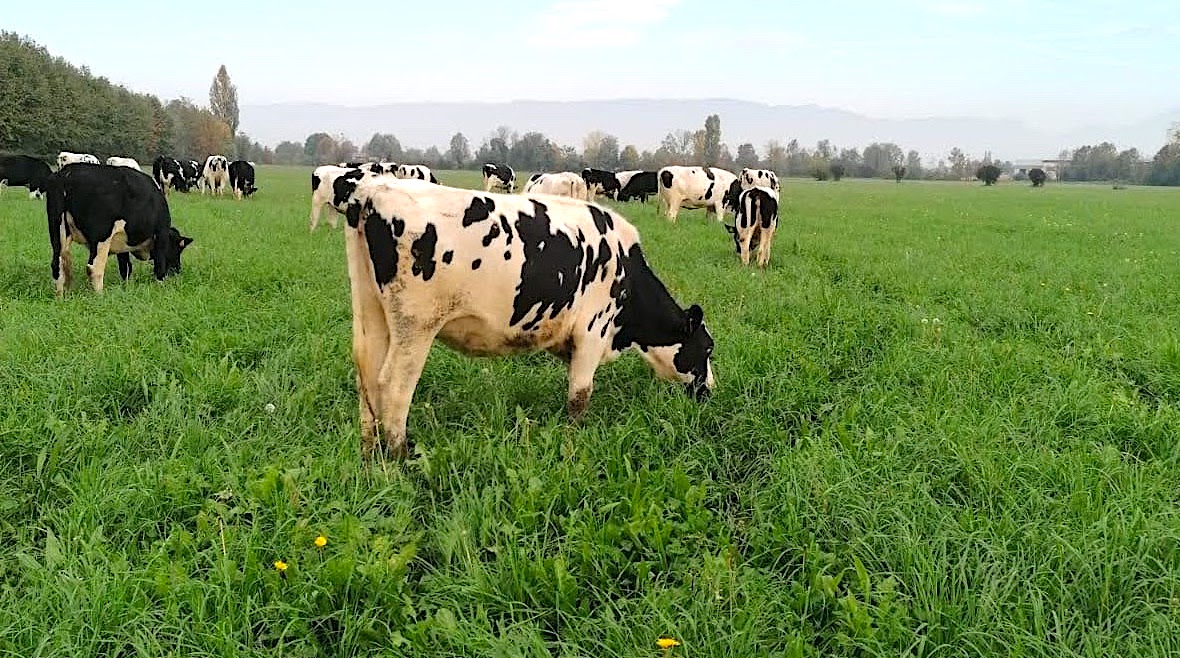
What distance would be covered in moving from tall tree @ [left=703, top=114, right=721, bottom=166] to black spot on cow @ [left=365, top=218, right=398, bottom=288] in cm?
10319

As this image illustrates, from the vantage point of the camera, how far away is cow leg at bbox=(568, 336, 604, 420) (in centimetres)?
461

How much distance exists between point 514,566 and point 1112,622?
7.46 ft

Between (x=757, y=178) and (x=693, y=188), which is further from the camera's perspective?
(x=757, y=178)

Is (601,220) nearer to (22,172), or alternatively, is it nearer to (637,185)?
(637,185)

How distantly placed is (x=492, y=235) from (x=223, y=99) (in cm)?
10340

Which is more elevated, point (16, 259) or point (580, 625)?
point (16, 259)

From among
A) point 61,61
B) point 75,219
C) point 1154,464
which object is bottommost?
point 1154,464

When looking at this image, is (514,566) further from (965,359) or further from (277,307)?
(277,307)

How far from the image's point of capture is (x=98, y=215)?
738cm

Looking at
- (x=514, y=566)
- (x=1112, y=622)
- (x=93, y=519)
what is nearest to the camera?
(x=1112, y=622)

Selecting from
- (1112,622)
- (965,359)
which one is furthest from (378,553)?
(965,359)

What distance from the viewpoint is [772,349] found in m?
5.68

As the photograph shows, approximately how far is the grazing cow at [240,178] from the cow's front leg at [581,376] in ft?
74.8

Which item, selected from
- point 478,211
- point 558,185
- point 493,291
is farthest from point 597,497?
point 558,185
